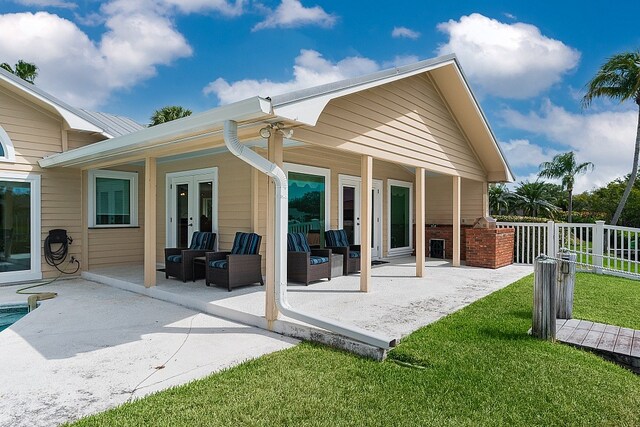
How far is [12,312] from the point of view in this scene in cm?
591

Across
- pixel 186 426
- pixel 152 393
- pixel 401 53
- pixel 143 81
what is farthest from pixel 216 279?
pixel 143 81

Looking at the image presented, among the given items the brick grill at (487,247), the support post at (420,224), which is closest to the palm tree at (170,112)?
the support post at (420,224)

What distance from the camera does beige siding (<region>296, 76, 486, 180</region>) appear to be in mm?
5543

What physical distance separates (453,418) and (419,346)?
3.98 ft

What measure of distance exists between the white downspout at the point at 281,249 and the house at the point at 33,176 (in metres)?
5.68

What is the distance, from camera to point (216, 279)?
20.7 ft

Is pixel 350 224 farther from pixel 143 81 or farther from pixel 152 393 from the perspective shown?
pixel 143 81

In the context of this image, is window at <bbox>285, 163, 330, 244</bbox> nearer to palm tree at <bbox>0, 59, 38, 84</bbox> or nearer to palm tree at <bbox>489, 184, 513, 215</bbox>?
palm tree at <bbox>0, 59, 38, 84</bbox>

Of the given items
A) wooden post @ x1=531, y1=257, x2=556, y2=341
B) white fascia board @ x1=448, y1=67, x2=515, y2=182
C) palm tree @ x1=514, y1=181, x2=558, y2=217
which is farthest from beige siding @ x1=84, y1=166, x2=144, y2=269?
palm tree @ x1=514, y1=181, x2=558, y2=217

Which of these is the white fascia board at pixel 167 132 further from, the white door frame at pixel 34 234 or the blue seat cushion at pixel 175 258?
the blue seat cushion at pixel 175 258

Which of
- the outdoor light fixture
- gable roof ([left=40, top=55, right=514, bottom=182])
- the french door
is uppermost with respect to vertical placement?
gable roof ([left=40, top=55, right=514, bottom=182])

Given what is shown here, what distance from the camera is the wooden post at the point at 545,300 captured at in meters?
4.05

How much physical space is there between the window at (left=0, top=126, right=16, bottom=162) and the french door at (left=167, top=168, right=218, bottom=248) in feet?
9.60

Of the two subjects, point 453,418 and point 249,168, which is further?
point 249,168
